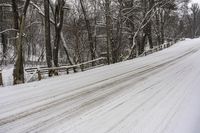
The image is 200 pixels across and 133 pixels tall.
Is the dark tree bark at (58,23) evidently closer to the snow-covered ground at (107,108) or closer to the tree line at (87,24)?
the tree line at (87,24)

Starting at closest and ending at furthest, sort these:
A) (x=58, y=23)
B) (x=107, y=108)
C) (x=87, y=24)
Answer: (x=107, y=108) → (x=58, y=23) → (x=87, y=24)

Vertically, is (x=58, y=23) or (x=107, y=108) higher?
(x=58, y=23)

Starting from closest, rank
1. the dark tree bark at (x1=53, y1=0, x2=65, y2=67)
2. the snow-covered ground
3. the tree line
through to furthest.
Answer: the snow-covered ground < the tree line < the dark tree bark at (x1=53, y1=0, x2=65, y2=67)

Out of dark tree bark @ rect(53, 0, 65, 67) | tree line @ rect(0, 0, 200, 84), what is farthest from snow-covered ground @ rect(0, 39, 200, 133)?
dark tree bark @ rect(53, 0, 65, 67)

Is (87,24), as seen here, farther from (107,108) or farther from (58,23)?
(107,108)

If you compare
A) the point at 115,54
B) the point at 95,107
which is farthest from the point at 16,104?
the point at 115,54

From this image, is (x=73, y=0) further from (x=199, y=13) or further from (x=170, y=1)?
(x=199, y=13)

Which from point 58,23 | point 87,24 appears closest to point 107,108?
point 58,23

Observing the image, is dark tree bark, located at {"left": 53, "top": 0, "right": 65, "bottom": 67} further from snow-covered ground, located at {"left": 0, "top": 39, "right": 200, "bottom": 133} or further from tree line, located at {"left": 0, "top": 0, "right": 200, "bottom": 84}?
snow-covered ground, located at {"left": 0, "top": 39, "right": 200, "bottom": 133}

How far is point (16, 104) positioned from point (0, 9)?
36.1 m

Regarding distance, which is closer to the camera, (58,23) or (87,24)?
(58,23)

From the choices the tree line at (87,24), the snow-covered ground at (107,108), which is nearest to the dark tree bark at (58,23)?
the tree line at (87,24)

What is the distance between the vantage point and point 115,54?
115 feet

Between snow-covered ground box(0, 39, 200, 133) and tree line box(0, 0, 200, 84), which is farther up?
tree line box(0, 0, 200, 84)
